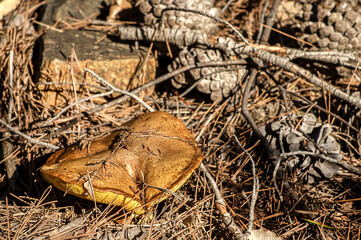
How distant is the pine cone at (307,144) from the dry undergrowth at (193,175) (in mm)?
68

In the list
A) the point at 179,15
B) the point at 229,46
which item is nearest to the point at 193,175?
the point at 229,46

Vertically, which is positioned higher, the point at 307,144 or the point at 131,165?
the point at 307,144

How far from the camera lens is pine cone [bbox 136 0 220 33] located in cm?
211

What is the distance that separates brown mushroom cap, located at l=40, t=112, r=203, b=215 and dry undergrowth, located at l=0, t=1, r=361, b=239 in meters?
0.14

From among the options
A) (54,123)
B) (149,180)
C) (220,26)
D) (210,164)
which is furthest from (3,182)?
A: (220,26)

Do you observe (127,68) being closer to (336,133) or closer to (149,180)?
(149,180)

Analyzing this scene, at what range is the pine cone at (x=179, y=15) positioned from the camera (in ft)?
6.92

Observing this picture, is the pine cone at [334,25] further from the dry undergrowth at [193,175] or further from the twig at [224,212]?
the twig at [224,212]

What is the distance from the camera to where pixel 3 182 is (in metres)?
1.73

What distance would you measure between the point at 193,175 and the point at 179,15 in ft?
3.98

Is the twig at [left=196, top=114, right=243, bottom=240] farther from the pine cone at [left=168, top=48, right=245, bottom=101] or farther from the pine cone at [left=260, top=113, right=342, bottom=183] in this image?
the pine cone at [left=168, top=48, right=245, bottom=101]

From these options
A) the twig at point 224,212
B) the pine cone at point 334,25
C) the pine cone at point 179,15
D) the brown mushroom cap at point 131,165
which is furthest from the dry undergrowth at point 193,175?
the pine cone at point 179,15

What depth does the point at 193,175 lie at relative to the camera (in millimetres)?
1615

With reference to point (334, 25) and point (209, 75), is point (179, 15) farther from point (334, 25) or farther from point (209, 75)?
point (334, 25)
